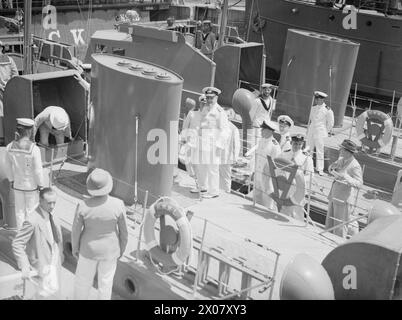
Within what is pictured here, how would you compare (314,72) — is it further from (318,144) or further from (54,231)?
(54,231)

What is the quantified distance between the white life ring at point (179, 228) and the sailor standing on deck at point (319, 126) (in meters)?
5.41

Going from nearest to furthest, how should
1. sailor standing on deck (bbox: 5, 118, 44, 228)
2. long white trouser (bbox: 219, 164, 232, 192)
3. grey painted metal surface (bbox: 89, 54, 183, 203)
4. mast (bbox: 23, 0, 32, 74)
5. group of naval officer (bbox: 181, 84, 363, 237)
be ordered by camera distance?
sailor standing on deck (bbox: 5, 118, 44, 228), grey painted metal surface (bbox: 89, 54, 183, 203), group of naval officer (bbox: 181, 84, 363, 237), long white trouser (bbox: 219, 164, 232, 192), mast (bbox: 23, 0, 32, 74)

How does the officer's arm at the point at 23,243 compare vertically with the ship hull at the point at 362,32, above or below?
below

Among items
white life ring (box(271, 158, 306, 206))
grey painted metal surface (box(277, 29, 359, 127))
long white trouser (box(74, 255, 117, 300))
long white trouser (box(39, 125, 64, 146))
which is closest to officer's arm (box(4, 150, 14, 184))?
long white trouser (box(74, 255, 117, 300))

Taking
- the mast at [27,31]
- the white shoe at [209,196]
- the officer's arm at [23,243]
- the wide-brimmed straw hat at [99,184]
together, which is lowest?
the white shoe at [209,196]

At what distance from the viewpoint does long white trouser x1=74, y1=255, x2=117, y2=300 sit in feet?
18.3

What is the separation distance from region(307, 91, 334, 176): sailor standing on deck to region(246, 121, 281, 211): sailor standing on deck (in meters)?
2.37

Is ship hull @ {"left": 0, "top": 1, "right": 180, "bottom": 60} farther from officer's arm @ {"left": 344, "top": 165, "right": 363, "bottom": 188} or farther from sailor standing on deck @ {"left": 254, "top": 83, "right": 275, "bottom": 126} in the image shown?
officer's arm @ {"left": 344, "top": 165, "right": 363, "bottom": 188}

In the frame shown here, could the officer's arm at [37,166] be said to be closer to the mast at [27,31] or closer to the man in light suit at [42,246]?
the man in light suit at [42,246]

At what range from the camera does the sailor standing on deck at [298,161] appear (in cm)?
809

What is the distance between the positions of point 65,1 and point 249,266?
47.1 feet

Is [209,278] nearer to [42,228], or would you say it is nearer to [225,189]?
[42,228]

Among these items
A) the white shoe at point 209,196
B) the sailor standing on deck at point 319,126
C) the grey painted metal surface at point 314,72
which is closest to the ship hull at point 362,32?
the grey painted metal surface at point 314,72

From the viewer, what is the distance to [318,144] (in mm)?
10984
